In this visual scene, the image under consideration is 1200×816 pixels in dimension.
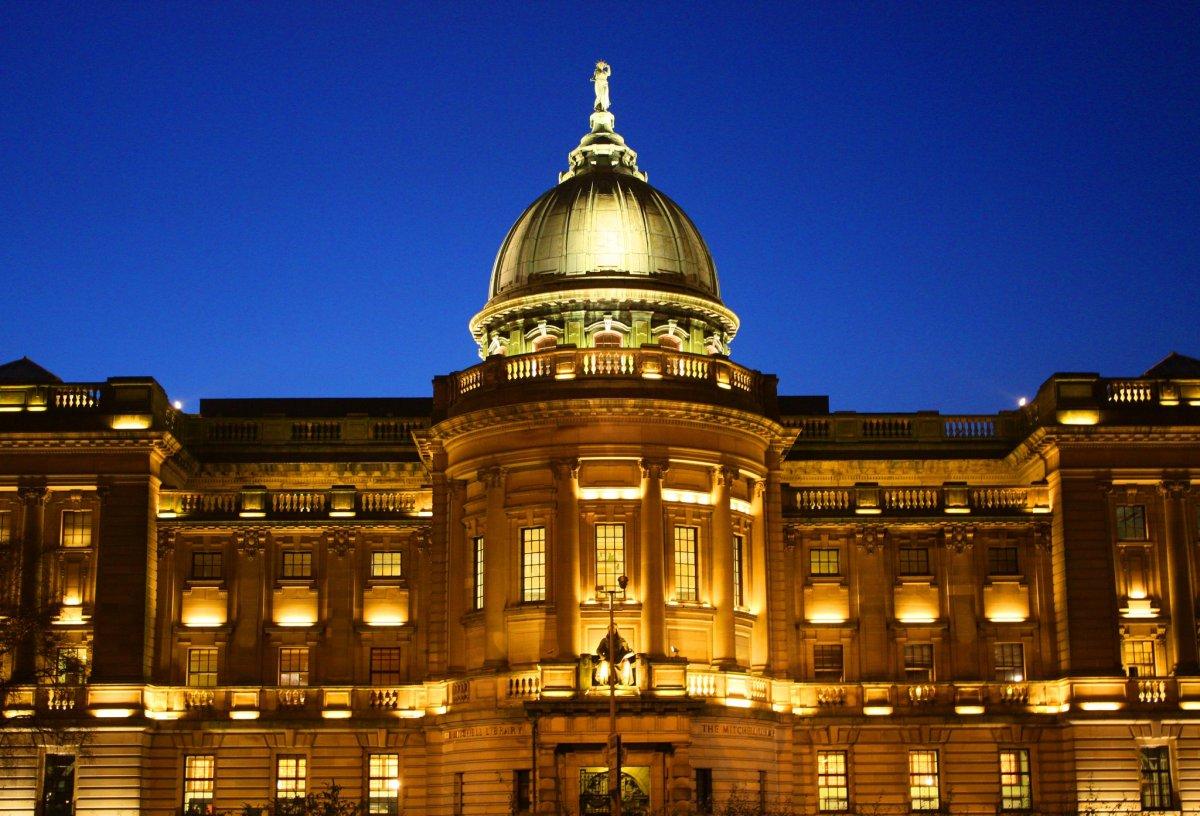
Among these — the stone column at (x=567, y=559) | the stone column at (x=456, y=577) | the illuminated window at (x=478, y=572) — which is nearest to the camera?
the stone column at (x=567, y=559)

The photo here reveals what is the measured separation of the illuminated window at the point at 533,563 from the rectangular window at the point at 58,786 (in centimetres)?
1645

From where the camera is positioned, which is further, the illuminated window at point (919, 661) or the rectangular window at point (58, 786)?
the illuminated window at point (919, 661)

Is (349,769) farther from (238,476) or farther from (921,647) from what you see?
(921,647)

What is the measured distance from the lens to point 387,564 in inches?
2717

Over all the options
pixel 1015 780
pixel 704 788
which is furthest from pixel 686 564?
pixel 1015 780

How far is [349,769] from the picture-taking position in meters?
65.8

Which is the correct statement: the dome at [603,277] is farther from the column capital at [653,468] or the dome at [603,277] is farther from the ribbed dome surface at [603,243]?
A: the column capital at [653,468]

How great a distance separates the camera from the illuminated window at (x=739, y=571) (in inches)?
2542

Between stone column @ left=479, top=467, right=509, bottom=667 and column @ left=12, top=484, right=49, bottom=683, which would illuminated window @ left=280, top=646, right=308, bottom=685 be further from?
column @ left=12, top=484, right=49, bottom=683

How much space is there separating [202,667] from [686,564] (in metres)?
18.2

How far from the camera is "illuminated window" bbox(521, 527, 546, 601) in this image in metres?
62.9

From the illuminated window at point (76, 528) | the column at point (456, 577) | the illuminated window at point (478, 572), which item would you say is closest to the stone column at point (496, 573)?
the illuminated window at point (478, 572)

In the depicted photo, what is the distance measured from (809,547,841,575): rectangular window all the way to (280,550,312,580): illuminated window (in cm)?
1832

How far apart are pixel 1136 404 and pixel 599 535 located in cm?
2035
